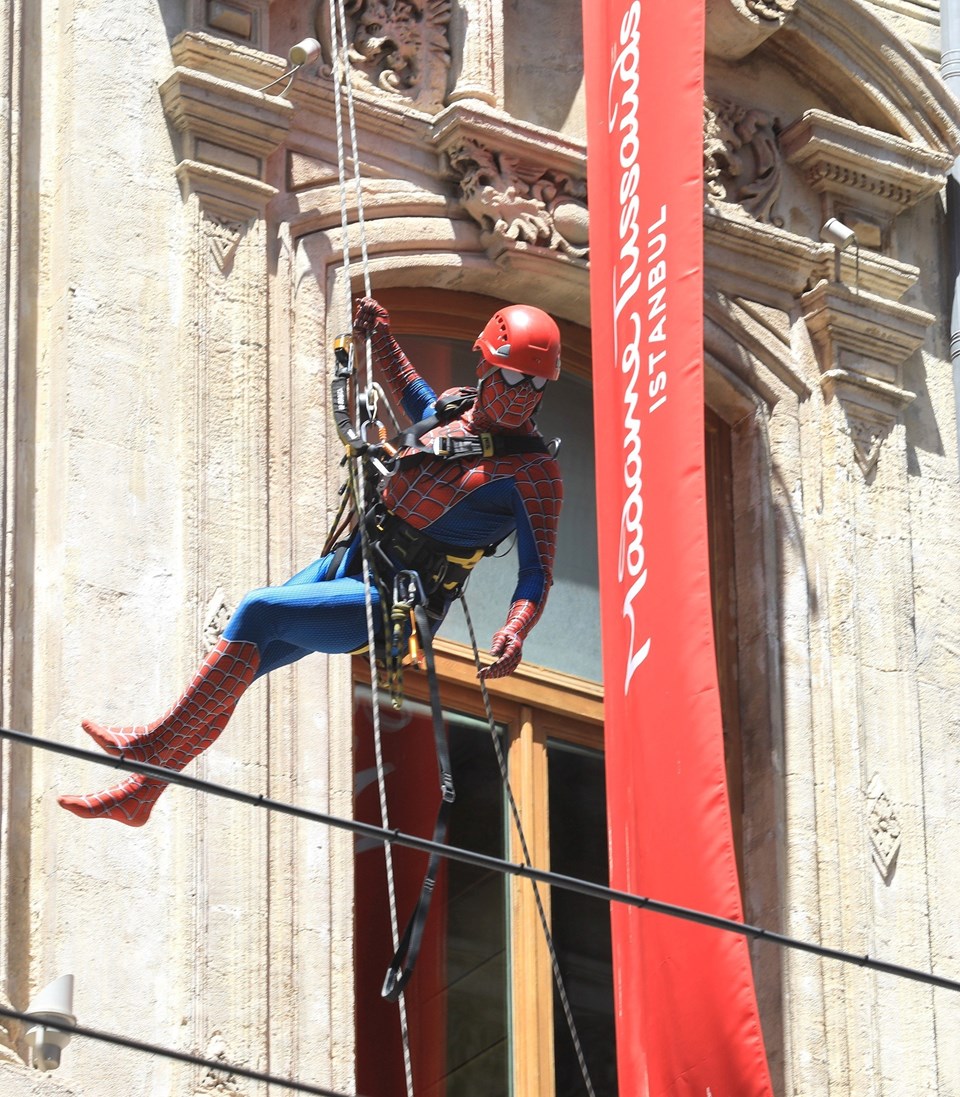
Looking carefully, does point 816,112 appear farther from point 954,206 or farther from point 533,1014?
point 533,1014

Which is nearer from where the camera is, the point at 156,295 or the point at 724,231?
the point at 156,295

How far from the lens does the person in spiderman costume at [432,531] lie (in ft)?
43.1

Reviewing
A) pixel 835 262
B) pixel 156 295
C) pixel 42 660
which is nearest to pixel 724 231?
pixel 835 262

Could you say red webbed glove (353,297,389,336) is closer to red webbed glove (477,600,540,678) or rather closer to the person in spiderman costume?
the person in spiderman costume

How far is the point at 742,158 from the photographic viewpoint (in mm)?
17484

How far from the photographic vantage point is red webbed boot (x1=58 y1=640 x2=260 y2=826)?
13.1 meters

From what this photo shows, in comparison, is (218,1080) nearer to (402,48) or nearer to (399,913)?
(399,913)

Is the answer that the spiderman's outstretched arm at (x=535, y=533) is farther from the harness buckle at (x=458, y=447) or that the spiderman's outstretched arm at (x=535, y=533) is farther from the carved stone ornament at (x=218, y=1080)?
the carved stone ornament at (x=218, y=1080)

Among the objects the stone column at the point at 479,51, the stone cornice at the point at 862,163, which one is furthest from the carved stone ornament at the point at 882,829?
the stone column at the point at 479,51

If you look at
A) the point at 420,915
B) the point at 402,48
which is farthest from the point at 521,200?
the point at 420,915

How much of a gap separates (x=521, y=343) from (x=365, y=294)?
216 centimetres

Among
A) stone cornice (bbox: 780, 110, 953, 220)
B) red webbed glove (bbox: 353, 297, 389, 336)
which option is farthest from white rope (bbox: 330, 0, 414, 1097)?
stone cornice (bbox: 780, 110, 953, 220)

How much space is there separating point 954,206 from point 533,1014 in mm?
5057

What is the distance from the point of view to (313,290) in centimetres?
1545
